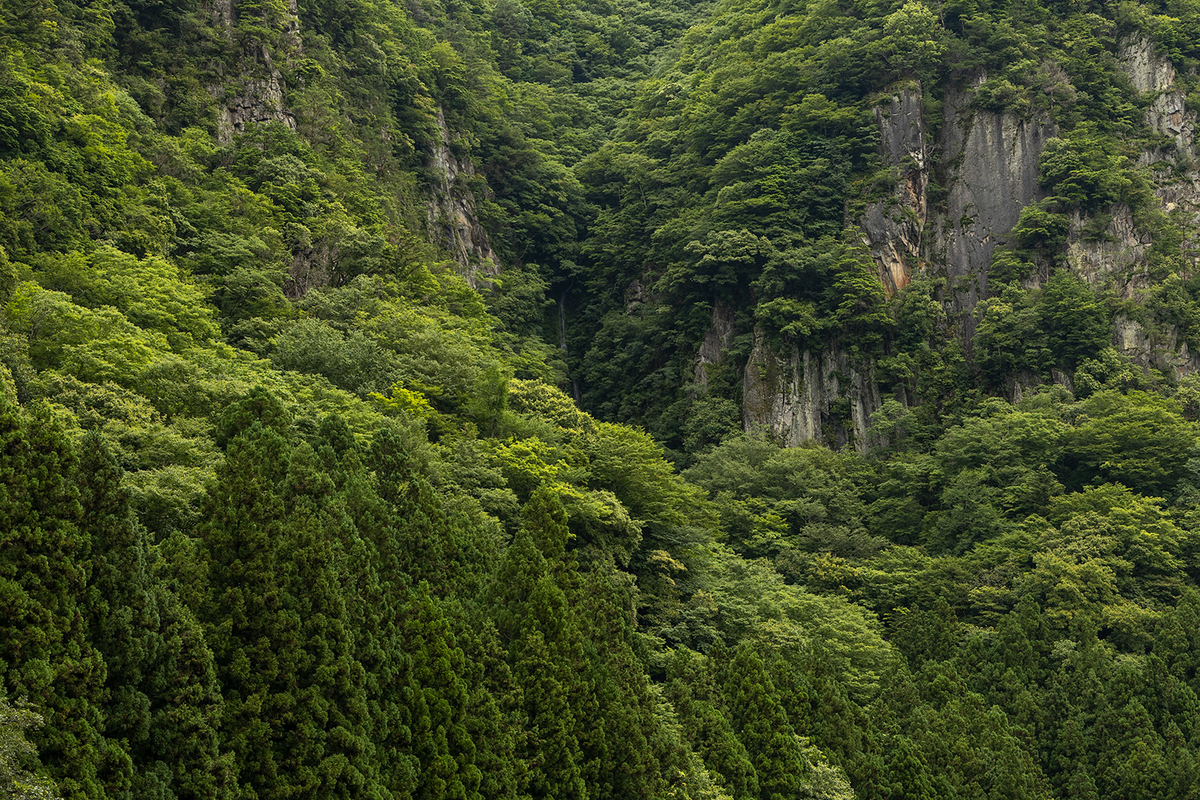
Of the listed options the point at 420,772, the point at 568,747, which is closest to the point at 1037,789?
the point at 568,747

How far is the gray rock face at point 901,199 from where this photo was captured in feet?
180

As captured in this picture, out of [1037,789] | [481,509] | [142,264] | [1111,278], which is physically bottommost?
Answer: [1037,789]

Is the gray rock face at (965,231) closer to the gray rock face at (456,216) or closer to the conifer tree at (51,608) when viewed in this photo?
the gray rock face at (456,216)

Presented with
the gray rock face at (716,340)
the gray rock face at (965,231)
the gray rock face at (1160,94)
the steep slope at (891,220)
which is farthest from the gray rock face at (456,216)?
the gray rock face at (1160,94)


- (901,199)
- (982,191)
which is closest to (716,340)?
(901,199)

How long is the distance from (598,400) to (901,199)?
19.5 metres

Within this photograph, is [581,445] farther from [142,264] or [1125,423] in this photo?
[1125,423]

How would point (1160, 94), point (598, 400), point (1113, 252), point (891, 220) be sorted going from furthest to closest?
point (598, 400)
point (891, 220)
point (1160, 94)
point (1113, 252)

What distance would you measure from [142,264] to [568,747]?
17.4 metres

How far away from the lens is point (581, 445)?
104 feet

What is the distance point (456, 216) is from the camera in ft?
177

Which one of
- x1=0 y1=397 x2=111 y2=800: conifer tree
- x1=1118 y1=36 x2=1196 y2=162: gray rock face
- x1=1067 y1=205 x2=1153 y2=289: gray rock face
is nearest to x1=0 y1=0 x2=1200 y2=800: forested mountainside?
x1=0 y1=397 x2=111 y2=800: conifer tree

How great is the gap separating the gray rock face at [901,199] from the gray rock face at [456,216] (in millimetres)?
20083

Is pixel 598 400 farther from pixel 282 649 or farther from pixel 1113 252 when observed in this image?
pixel 282 649
